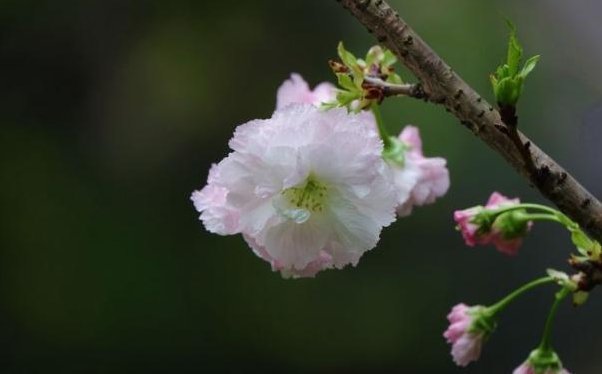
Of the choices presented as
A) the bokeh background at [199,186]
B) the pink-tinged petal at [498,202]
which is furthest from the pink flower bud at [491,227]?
the bokeh background at [199,186]

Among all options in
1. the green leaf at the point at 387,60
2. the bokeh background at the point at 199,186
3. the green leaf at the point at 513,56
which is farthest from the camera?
the bokeh background at the point at 199,186

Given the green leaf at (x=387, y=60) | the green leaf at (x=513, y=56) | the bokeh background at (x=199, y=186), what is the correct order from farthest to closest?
the bokeh background at (x=199, y=186) < the green leaf at (x=387, y=60) < the green leaf at (x=513, y=56)

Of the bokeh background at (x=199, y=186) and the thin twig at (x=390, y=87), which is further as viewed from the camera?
the bokeh background at (x=199, y=186)

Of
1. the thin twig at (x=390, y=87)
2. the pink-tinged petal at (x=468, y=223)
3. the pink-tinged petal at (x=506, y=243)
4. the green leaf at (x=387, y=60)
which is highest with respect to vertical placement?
the green leaf at (x=387, y=60)

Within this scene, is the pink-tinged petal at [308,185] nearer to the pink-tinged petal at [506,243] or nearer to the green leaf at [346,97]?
the green leaf at [346,97]

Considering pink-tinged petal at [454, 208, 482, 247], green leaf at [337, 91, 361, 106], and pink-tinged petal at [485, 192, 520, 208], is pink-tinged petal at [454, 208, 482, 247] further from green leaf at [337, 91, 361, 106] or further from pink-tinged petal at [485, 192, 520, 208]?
green leaf at [337, 91, 361, 106]

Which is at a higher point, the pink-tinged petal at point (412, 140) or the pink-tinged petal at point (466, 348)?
the pink-tinged petal at point (412, 140)

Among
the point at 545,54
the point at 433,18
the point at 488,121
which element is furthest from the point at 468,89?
the point at 545,54
